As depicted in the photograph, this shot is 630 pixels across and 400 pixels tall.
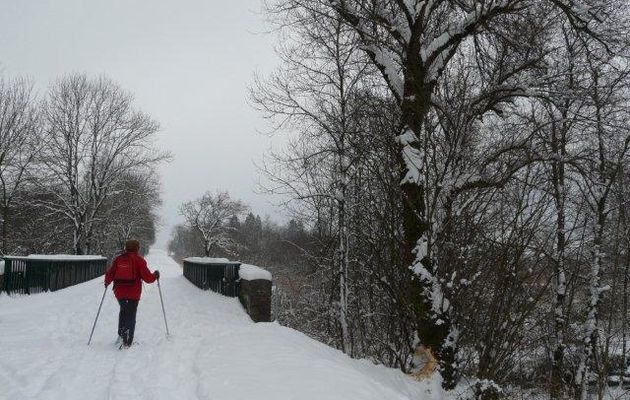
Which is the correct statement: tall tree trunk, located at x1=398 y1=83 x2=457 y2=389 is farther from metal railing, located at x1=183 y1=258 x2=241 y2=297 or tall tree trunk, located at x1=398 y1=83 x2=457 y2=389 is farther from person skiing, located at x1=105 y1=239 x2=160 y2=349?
metal railing, located at x1=183 y1=258 x2=241 y2=297

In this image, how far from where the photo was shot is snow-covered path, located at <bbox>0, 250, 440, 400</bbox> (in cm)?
484

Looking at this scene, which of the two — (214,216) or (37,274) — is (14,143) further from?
(214,216)

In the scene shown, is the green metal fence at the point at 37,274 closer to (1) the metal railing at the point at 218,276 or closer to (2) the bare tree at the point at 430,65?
(1) the metal railing at the point at 218,276

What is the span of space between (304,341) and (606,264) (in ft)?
38.0

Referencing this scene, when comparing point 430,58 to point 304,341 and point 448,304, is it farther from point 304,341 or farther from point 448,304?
point 304,341

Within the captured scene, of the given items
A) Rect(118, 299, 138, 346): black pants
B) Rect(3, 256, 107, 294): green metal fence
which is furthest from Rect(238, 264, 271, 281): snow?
Rect(3, 256, 107, 294): green metal fence

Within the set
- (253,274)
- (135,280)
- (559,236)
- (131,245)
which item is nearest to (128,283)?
(135,280)

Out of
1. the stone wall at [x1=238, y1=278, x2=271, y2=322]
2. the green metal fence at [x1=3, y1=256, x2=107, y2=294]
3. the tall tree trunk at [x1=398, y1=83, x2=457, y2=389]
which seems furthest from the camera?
the green metal fence at [x1=3, y1=256, x2=107, y2=294]

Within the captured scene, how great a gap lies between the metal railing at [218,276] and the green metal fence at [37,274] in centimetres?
439

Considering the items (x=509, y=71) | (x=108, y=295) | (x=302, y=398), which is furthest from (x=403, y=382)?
(x=108, y=295)

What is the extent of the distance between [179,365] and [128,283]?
7.58 feet

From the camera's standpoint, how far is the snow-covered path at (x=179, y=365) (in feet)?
15.9

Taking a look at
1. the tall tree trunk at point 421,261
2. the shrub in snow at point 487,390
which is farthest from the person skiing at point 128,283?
the shrub in snow at point 487,390

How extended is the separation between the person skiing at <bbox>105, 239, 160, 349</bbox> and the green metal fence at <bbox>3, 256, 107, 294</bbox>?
23.9ft
